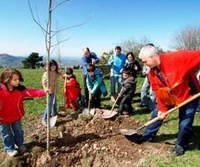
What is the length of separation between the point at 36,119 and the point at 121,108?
2.16 meters

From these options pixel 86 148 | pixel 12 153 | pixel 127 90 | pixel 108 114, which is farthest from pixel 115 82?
pixel 12 153

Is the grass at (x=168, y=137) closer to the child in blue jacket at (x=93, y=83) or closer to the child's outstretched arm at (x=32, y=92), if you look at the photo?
the child in blue jacket at (x=93, y=83)

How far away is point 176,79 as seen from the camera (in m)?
5.44

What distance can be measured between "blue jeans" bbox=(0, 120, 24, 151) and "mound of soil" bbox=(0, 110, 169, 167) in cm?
22

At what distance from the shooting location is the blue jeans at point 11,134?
20.3 ft

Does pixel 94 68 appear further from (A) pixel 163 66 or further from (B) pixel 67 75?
(A) pixel 163 66

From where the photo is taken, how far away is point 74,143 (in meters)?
6.73

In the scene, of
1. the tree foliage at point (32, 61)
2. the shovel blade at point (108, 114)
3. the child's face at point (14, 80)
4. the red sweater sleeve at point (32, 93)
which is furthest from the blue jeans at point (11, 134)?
the tree foliage at point (32, 61)

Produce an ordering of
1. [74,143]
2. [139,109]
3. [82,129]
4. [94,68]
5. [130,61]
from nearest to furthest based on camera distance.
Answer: [74,143] → [82,129] → [94,68] → [139,109] → [130,61]

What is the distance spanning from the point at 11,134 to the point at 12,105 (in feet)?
1.95

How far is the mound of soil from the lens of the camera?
19.8ft

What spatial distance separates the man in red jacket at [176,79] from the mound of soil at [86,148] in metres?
0.72

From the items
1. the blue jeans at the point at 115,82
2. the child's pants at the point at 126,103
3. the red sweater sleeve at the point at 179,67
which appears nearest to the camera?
the red sweater sleeve at the point at 179,67

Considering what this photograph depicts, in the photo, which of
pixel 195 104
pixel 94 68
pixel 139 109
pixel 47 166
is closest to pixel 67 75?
pixel 94 68
